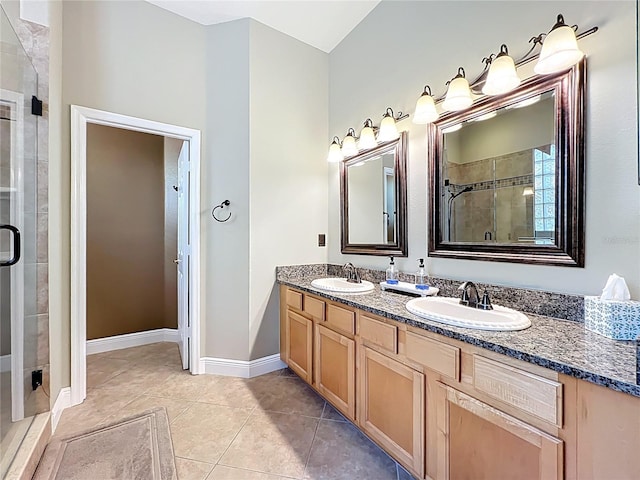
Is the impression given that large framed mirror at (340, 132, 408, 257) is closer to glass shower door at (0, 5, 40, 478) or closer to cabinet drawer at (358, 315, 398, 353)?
cabinet drawer at (358, 315, 398, 353)

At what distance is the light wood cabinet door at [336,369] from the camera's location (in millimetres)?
1665

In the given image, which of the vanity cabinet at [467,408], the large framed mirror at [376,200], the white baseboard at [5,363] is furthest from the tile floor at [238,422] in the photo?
the large framed mirror at [376,200]

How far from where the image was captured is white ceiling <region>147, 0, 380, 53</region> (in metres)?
2.24

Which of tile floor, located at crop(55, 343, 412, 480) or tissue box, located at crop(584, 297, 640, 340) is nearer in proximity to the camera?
tissue box, located at crop(584, 297, 640, 340)

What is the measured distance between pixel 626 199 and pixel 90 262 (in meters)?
3.91

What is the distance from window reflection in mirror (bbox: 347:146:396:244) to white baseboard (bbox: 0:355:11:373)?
2205 millimetres

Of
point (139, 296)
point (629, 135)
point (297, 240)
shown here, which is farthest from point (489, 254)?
point (139, 296)

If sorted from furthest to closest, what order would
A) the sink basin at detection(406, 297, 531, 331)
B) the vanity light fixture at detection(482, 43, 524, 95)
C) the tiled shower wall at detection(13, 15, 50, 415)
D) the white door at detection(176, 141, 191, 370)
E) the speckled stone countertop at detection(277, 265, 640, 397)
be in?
1. the white door at detection(176, 141, 191, 370)
2. the tiled shower wall at detection(13, 15, 50, 415)
3. the vanity light fixture at detection(482, 43, 524, 95)
4. the sink basin at detection(406, 297, 531, 331)
5. the speckled stone countertop at detection(277, 265, 640, 397)

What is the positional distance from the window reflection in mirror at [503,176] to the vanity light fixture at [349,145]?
2.61ft

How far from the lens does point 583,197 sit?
121cm

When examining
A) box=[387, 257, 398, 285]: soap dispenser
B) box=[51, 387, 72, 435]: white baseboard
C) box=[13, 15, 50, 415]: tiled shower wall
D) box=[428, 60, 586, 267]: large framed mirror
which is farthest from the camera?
box=[387, 257, 398, 285]: soap dispenser

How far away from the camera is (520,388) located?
914 mm

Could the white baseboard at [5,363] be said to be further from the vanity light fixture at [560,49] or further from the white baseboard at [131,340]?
the vanity light fixture at [560,49]

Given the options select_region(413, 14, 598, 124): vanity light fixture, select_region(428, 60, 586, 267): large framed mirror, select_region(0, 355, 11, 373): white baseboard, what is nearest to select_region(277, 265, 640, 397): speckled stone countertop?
select_region(428, 60, 586, 267): large framed mirror
